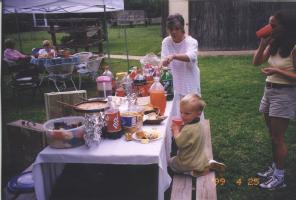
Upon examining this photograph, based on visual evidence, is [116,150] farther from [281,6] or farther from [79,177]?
[281,6]

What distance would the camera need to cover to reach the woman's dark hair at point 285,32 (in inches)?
123

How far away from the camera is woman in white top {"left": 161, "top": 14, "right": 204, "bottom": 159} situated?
3.80 m

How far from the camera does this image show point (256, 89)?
7426 millimetres

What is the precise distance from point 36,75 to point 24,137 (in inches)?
171

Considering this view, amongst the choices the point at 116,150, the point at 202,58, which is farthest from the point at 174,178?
the point at 202,58

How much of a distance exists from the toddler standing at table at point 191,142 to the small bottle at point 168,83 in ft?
2.85

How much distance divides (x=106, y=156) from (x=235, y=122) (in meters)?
3.60

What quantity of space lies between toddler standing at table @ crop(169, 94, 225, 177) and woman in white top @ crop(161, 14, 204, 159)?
85 centimetres

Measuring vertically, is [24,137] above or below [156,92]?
below

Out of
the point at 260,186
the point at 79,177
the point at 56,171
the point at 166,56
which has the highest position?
the point at 166,56

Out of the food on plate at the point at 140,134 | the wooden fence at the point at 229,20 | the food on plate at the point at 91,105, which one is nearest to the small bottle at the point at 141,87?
the food on plate at the point at 91,105

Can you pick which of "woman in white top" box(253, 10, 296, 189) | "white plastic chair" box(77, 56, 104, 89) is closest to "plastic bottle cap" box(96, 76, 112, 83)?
"woman in white top" box(253, 10, 296, 189)

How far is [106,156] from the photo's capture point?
7.97 feet
